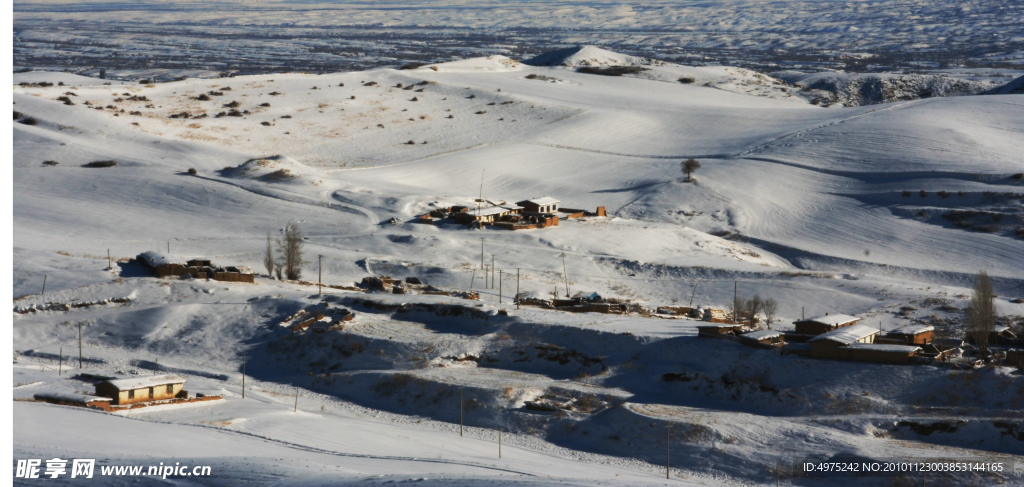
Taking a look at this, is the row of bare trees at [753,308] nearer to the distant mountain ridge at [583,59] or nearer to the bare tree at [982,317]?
the bare tree at [982,317]

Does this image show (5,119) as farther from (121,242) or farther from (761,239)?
(761,239)

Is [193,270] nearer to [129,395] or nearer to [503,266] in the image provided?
[503,266]

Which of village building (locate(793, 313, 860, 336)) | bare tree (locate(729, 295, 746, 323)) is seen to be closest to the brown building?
village building (locate(793, 313, 860, 336))

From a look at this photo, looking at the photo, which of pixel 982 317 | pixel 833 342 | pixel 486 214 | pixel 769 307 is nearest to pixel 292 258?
pixel 486 214

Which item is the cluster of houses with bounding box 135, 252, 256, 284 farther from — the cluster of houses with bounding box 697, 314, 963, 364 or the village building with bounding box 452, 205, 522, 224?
the cluster of houses with bounding box 697, 314, 963, 364

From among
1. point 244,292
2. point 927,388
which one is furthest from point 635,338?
point 244,292

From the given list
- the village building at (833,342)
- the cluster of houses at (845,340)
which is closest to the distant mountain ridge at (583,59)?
the cluster of houses at (845,340)
